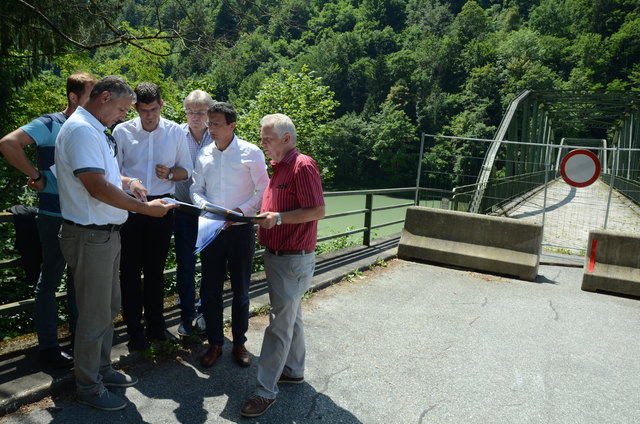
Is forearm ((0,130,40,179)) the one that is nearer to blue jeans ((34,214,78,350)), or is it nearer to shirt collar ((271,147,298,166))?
blue jeans ((34,214,78,350))

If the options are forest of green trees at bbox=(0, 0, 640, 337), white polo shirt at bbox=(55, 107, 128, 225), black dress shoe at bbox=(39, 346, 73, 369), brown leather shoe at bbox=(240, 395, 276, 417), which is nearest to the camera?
white polo shirt at bbox=(55, 107, 128, 225)

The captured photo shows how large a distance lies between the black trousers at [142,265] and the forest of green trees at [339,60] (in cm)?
346

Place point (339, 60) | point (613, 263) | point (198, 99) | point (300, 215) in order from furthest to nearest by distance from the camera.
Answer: point (339, 60) < point (613, 263) < point (198, 99) < point (300, 215)

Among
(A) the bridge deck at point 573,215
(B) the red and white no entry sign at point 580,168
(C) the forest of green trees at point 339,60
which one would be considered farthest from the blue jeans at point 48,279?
(A) the bridge deck at point 573,215

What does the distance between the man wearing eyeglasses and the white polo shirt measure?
1.12 metres

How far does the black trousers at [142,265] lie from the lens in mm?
3221

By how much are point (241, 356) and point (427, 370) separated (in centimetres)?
137

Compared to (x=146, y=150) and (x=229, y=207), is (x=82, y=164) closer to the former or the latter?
(x=146, y=150)

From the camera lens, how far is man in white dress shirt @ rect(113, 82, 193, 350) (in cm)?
323

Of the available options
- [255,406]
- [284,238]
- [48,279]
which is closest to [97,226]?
[48,279]

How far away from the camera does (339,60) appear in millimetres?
76688

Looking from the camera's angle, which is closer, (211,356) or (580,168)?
(211,356)

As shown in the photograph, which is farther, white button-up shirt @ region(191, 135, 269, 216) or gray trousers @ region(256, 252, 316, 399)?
white button-up shirt @ region(191, 135, 269, 216)

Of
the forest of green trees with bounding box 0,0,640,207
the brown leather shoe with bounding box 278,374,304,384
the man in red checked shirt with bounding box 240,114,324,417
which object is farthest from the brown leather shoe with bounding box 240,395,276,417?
the forest of green trees with bounding box 0,0,640,207
